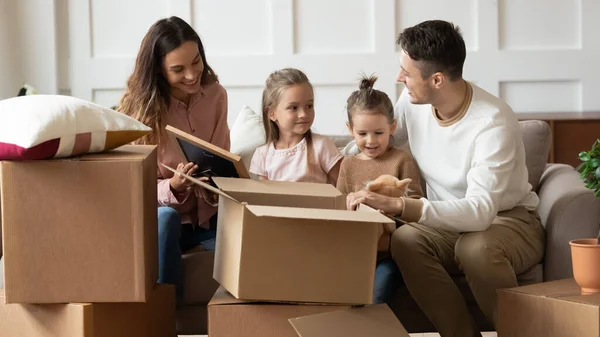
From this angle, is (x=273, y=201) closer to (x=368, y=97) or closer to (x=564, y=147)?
(x=368, y=97)

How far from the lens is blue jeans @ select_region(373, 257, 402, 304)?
2352 millimetres

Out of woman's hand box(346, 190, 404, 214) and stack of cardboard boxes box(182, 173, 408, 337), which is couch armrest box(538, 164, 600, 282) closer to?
woman's hand box(346, 190, 404, 214)

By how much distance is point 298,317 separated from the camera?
1.91 m

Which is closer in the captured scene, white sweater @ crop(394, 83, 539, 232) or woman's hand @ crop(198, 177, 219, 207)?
white sweater @ crop(394, 83, 539, 232)

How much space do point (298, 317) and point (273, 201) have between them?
29 centimetres

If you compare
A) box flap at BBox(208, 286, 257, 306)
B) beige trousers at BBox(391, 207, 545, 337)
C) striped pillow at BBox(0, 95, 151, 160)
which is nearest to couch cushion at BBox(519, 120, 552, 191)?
beige trousers at BBox(391, 207, 545, 337)

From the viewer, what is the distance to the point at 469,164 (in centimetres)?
238

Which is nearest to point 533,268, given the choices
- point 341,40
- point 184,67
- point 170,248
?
point 170,248

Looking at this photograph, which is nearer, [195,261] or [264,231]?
[264,231]

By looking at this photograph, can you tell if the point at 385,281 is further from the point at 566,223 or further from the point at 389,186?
the point at 566,223

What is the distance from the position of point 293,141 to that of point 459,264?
624 mm

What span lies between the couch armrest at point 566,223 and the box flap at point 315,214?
0.77 meters

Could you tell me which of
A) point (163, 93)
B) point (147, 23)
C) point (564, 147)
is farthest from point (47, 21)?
point (564, 147)

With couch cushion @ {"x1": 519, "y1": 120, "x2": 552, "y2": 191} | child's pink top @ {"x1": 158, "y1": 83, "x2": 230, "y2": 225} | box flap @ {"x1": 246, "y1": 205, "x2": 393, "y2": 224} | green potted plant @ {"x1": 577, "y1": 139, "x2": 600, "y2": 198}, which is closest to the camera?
box flap @ {"x1": 246, "y1": 205, "x2": 393, "y2": 224}
